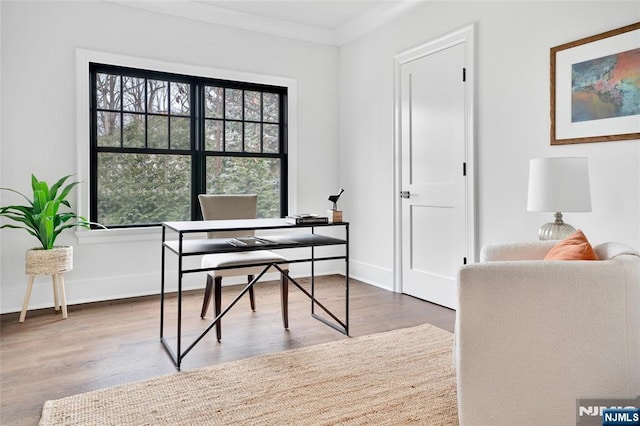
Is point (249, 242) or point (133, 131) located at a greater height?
point (133, 131)

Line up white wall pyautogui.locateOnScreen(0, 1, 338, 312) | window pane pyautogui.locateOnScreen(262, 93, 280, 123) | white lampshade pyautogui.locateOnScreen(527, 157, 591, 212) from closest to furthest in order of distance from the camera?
white lampshade pyautogui.locateOnScreen(527, 157, 591, 212)
white wall pyautogui.locateOnScreen(0, 1, 338, 312)
window pane pyautogui.locateOnScreen(262, 93, 280, 123)

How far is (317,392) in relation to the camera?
2.06 meters

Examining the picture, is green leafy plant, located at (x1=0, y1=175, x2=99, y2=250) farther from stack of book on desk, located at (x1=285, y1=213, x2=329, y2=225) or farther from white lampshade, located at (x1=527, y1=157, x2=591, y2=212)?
white lampshade, located at (x1=527, y1=157, x2=591, y2=212)

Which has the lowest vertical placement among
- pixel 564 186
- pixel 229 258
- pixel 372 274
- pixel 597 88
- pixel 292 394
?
pixel 292 394

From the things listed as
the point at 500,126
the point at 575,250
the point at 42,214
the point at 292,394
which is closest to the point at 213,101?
the point at 42,214

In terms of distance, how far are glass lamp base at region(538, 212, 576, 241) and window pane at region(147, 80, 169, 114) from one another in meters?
3.31

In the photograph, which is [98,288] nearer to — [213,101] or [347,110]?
[213,101]

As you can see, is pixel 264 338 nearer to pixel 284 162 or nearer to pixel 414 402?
pixel 414 402

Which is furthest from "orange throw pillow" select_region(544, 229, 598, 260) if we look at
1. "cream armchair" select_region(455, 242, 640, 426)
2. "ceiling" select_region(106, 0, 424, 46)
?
"ceiling" select_region(106, 0, 424, 46)

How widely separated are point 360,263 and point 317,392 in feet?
8.87

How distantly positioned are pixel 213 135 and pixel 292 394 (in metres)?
2.93

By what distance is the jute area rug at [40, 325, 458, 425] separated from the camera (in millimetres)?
1829

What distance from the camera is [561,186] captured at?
2391mm

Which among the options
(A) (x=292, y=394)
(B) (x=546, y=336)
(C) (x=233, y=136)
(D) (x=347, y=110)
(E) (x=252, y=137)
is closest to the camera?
(B) (x=546, y=336)
